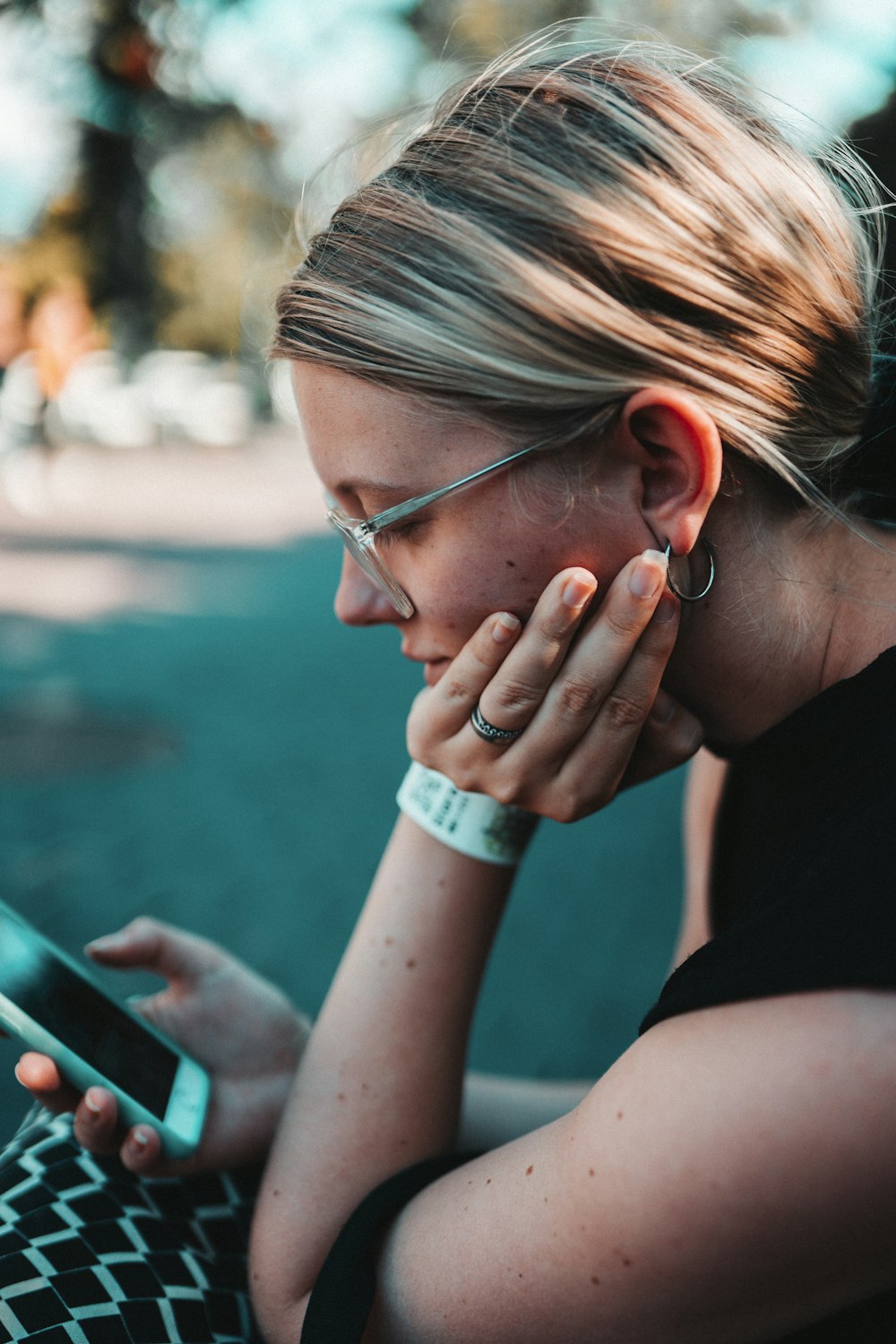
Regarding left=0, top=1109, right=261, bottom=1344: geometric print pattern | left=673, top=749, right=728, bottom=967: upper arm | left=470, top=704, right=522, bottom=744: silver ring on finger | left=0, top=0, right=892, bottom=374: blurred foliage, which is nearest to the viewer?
left=0, top=1109, right=261, bottom=1344: geometric print pattern

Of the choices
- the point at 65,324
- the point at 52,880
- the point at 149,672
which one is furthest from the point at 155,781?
the point at 65,324

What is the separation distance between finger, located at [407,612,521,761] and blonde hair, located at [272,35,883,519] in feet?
0.99

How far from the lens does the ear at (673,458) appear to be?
55.5 inches

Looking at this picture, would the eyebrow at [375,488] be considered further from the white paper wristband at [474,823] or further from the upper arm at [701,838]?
the upper arm at [701,838]

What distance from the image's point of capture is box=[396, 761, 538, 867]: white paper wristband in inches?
74.3

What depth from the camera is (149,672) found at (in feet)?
26.5

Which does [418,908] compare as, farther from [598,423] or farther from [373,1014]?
[598,423]

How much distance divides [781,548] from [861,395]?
289 millimetres

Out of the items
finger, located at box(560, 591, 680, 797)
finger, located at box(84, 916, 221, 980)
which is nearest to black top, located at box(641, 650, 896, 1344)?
finger, located at box(560, 591, 680, 797)

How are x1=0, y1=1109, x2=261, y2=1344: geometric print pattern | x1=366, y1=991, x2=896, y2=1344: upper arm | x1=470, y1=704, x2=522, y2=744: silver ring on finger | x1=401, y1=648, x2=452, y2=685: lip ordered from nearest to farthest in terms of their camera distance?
x1=366, y1=991, x2=896, y2=1344: upper arm, x1=0, y1=1109, x2=261, y2=1344: geometric print pattern, x1=470, y1=704, x2=522, y2=744: silver ring on finger, x1=401, y1=648, x2=452, y2=685: lip

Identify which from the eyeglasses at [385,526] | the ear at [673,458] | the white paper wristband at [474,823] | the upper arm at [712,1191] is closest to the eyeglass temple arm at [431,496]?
the eyeglasses at [385,526]

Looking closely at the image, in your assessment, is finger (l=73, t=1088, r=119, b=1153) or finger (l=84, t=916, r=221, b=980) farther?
finger (l=84, t=916, r=221, b=980)

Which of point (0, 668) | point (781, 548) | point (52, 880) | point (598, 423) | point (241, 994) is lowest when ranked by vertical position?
point (0, 668)

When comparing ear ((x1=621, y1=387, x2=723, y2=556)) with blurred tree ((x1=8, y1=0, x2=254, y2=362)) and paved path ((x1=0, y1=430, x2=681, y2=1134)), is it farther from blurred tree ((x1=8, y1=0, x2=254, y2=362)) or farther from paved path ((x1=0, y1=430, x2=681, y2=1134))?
blurred tree ((x1=8, y1=0, x2=254, y2=362))
